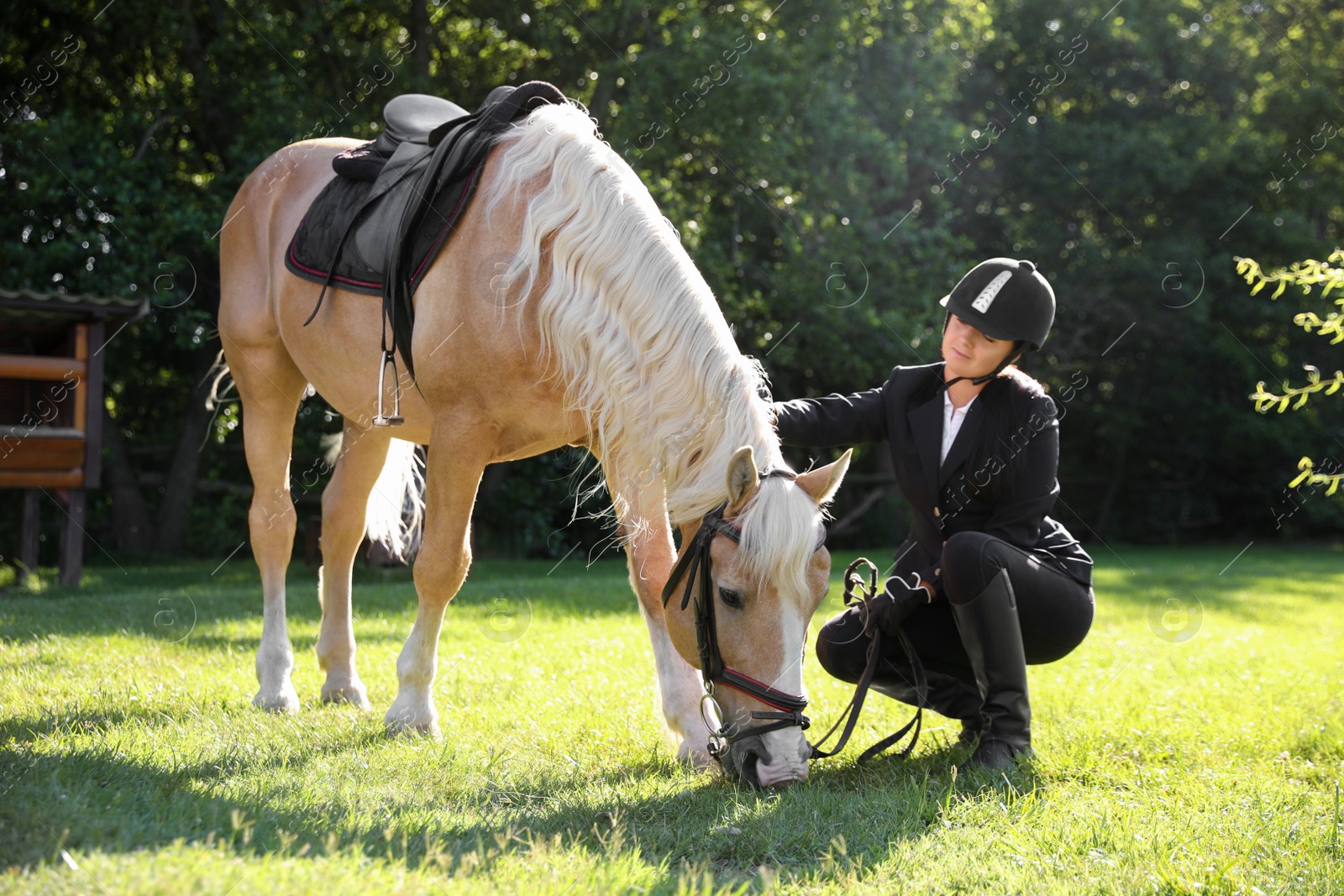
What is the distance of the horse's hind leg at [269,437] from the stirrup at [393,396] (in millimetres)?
909

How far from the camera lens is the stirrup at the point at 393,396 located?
378 centimetres

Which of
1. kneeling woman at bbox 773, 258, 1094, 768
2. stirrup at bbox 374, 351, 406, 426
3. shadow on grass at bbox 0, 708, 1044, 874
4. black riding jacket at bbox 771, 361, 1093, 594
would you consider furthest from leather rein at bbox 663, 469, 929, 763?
stirrup at bbox 374, 351, 406, 426

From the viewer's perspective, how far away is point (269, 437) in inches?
181

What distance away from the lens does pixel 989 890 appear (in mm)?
2230


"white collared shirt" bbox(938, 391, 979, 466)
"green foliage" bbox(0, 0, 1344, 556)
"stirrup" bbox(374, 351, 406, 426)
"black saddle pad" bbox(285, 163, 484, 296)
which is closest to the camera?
"white collared shirt" bbox(938, 391, 979, 466)

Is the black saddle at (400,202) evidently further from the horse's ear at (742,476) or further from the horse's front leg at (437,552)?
the horse's ear at (742,476)

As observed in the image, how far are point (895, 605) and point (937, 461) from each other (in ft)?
1.69

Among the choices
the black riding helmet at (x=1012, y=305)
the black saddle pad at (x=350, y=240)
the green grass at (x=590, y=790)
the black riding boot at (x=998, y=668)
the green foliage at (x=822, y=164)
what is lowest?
the green grass at (x=590, y=790)

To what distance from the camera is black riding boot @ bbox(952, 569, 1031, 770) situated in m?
3.12

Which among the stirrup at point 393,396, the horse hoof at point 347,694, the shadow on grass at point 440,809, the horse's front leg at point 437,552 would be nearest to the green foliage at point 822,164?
the horse hoof at point 347,694

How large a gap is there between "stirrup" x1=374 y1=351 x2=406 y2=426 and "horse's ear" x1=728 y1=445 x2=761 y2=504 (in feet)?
5.22

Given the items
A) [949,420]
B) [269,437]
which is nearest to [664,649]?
[949,420]

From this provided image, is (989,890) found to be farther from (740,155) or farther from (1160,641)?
(740,155)

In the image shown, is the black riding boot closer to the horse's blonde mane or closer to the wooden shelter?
the horse's blonde mane
